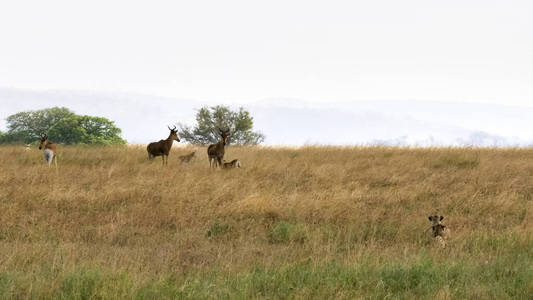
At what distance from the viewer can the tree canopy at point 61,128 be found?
4512 cm

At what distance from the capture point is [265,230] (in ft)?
30.3

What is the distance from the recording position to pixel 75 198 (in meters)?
11.0

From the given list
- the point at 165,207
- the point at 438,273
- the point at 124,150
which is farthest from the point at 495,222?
A: the point at 124,150

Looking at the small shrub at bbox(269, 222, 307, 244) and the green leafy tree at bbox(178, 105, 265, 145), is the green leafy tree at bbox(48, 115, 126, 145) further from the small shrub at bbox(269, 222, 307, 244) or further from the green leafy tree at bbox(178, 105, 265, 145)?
the small shrub at bbox(269, 222, 307, 244)

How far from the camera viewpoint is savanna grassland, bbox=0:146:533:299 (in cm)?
574

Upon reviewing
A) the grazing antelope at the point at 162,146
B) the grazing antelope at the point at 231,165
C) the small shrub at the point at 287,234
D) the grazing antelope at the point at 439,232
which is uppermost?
the grazing antelope at the point at 162,146

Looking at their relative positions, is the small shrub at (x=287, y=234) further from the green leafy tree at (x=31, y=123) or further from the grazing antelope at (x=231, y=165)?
the green leafy tree at (x=31, y=123)

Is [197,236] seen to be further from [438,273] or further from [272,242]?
[438,273]

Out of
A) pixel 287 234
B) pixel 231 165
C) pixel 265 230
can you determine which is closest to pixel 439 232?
pixel 287 234

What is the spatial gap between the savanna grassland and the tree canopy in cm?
2879

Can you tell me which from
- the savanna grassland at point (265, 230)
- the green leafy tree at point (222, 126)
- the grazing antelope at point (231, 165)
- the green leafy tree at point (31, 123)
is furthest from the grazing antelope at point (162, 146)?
the green leafy tree at point (31, 123)

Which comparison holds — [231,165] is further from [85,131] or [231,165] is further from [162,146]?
[85,131]

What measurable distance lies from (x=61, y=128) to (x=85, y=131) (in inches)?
92.2

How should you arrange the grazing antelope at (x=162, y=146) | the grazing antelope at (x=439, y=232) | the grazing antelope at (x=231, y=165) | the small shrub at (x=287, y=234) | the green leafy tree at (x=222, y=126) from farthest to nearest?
the green leafy tree at (x=222, y=126)
the grazing antelope at (x=162, y=146)
the grazing antelope at (x=231, y=165)
the small shrub at (x=287, y=234)
the grazing antelope at (x=439, y=232)
